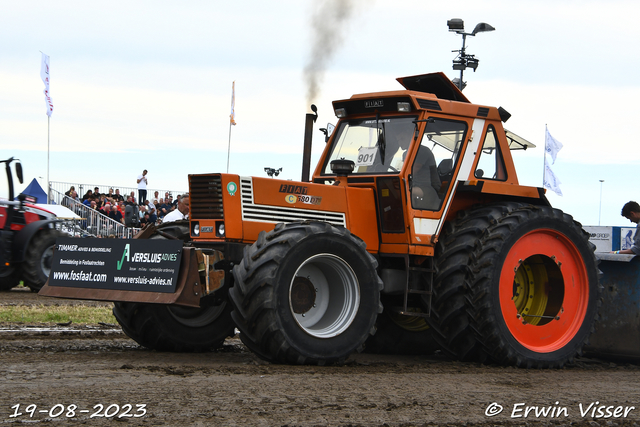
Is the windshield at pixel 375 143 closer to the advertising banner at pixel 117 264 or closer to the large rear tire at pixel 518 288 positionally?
the large rear tire at pixel 518 288

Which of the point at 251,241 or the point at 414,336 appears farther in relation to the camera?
the point at 414,336

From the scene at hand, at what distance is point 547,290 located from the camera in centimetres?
841

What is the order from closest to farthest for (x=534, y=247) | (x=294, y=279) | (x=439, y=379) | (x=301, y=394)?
(x=301, y=394) < (x=439, y=379) < (x=294, y=279) < (x=534, y=247)

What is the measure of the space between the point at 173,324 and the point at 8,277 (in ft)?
30.6

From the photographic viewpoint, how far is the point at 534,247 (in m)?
8.09

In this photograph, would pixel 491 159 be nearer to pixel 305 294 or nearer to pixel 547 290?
pixel 547 290

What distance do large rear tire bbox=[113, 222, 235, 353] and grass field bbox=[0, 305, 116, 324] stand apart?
2.97m

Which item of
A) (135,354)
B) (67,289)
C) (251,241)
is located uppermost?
(251,241)

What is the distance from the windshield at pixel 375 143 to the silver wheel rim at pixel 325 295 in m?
1.44

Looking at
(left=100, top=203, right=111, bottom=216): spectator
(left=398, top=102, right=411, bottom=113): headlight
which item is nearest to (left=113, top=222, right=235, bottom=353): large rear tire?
(left=398, top=102, right=411, bottom=113): headlight

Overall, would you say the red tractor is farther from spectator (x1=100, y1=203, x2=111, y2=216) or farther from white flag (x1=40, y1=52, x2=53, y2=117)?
white flag (x1=40, y1=52, x2=53, y2=117)

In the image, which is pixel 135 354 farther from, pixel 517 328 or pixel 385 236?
pixel 517 328

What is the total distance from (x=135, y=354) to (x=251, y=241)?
161 cm

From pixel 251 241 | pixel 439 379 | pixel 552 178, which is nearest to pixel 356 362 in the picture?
pixel 439 379
